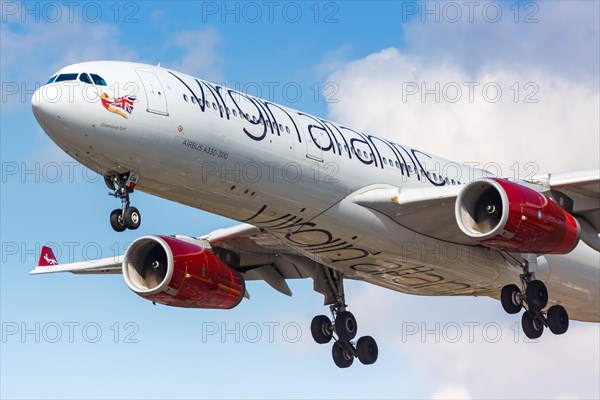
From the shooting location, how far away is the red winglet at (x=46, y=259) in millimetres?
38031

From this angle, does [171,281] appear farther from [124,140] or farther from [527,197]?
[527,197]

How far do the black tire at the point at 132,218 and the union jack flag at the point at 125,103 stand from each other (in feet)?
6.72

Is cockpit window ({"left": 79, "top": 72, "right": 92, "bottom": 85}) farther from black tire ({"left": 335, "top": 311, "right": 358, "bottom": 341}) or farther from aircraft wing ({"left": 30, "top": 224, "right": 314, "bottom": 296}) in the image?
black tire ({"left": 335, "top": 311, "right": 358, "bottom": 341})

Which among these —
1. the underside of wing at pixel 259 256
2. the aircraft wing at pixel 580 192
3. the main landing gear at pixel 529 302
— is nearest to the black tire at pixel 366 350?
the underside of wing at pixel 259 256

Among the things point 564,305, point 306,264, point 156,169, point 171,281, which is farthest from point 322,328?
point 156,169

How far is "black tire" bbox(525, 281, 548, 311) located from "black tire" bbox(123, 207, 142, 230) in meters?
10.5

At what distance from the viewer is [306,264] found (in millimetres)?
33750

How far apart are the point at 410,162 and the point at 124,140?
28.0ft

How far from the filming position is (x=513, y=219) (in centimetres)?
2789

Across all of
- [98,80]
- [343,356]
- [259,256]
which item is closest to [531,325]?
[343,356]

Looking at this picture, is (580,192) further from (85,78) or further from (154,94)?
(85,78)

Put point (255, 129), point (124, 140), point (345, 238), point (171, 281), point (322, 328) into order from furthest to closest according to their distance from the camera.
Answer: point (322, 328) < point (171, 281) < point (345, 238) < point (255, 129) < point (124, 140)

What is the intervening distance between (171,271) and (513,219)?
9.29 meters

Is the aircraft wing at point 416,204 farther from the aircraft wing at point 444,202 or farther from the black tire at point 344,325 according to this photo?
the black tire at point 344,325
